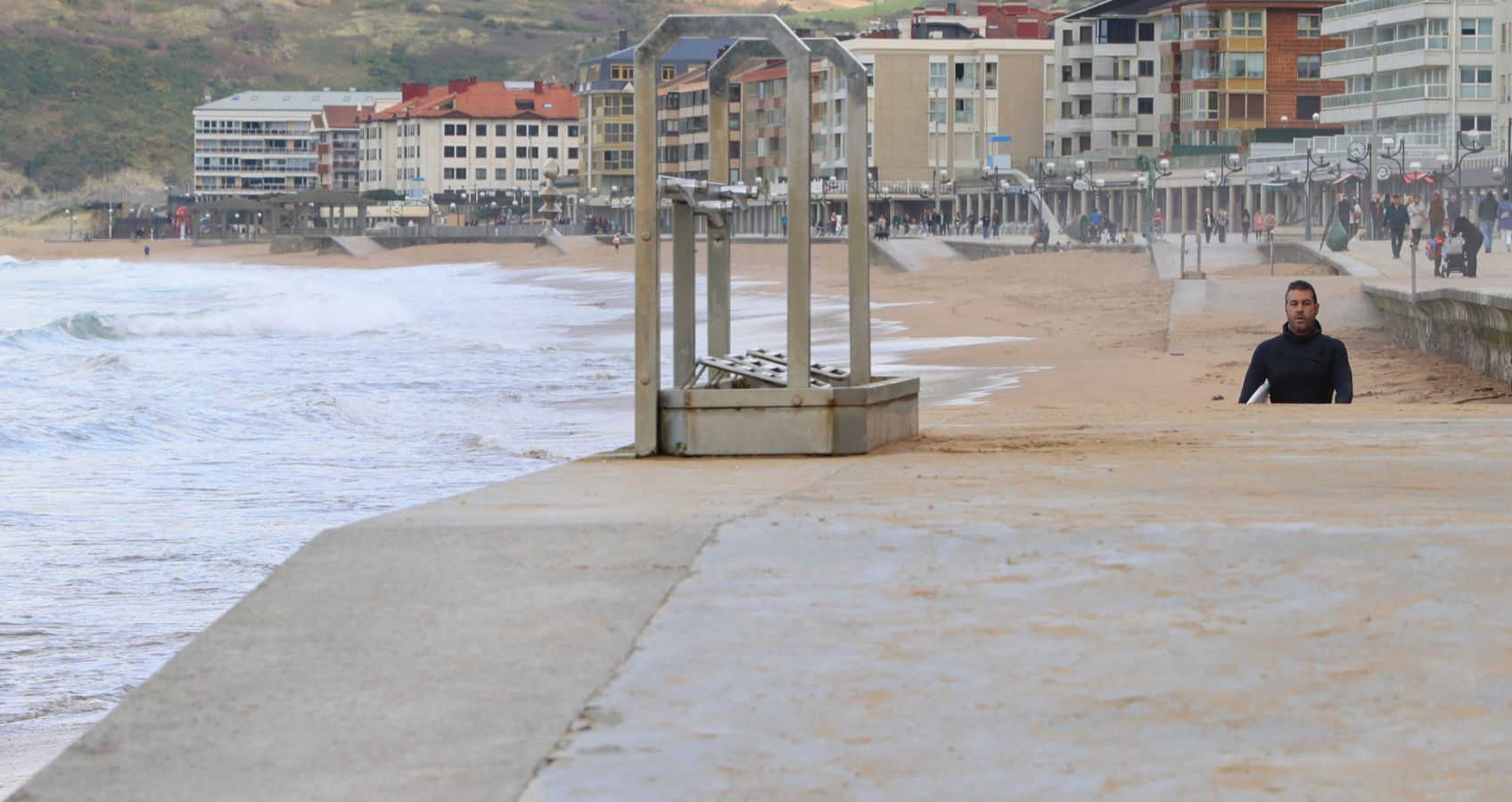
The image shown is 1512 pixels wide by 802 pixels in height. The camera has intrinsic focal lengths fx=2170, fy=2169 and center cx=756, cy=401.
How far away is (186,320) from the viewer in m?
47.2

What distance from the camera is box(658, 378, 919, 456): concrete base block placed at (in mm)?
8344

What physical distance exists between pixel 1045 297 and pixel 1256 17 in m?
63.0

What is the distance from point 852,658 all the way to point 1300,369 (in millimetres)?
7233

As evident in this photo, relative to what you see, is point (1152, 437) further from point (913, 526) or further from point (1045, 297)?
point (1045, 297)

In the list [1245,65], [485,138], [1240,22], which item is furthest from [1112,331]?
[485,138]

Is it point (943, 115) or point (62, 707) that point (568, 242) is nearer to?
point (943, 115)

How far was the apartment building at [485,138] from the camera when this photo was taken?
172125 millimetres

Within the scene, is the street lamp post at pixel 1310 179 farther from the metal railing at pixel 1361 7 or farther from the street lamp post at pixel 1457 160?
the metal railing at pixel 1361 7

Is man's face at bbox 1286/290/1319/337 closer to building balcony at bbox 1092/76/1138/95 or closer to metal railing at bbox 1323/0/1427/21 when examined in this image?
metal railing at bbox 1323/0/1427/21

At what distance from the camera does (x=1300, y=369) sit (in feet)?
36.2

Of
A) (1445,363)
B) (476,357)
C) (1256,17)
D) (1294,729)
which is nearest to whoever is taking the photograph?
(1294,729)

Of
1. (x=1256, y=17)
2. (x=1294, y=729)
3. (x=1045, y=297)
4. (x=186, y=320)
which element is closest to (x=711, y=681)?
(x=1294, y=729)

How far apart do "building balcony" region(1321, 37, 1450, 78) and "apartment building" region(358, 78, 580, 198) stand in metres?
89.0

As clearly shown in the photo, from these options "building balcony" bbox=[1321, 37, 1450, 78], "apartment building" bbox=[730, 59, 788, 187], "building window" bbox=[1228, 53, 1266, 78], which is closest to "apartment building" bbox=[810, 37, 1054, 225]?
"apartment building" bbox=[730, 59, 788, 187]
